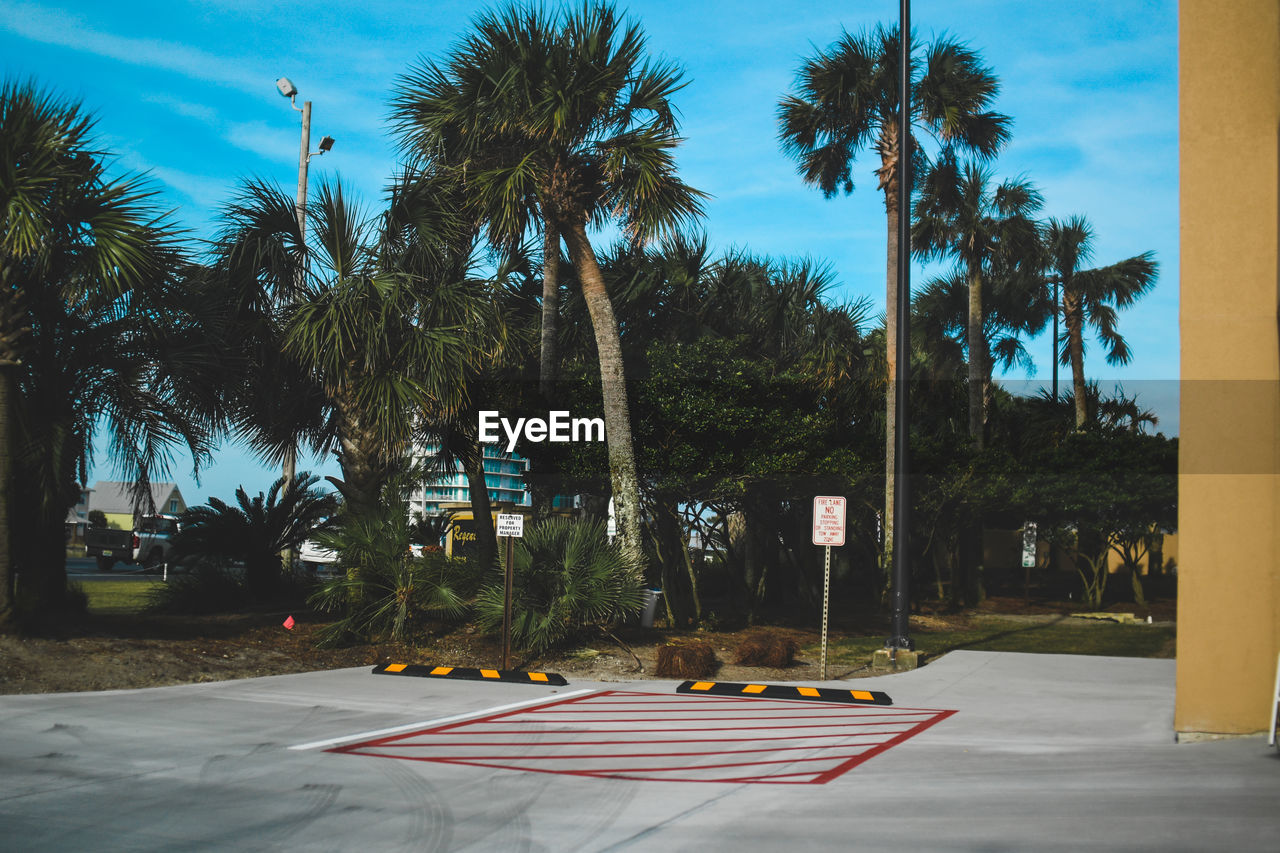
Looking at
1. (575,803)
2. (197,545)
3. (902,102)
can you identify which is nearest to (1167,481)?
(902,102)

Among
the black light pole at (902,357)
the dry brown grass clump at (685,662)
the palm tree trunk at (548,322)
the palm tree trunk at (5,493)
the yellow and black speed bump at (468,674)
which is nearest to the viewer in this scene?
the palm tree trunk at (5,493)

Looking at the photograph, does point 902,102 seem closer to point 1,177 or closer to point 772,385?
point 772,385

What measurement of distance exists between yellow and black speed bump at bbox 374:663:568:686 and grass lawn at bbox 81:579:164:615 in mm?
6281

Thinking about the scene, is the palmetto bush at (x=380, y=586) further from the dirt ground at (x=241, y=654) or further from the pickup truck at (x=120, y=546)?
the pickup truck at (x=120, y=546)

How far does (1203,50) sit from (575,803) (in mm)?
7585

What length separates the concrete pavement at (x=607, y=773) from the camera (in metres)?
5.81

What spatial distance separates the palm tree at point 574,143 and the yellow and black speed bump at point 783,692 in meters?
3.83

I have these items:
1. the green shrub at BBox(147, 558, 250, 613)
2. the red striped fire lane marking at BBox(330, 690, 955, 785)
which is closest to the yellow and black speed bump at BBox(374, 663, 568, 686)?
the red striped fire lane marking at BBox(330, 690, 955, 785)

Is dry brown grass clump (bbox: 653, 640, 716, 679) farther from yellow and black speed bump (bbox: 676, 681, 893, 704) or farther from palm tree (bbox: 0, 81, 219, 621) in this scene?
palm tree (bbox: 0, 81, 219, 621)

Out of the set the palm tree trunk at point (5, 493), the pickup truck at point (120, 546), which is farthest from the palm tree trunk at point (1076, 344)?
Result: the pickup truck at point (120, 546)

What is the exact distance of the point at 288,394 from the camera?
675 inches

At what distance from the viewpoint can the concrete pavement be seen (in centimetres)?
581

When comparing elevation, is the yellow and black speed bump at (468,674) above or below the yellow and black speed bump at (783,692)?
below

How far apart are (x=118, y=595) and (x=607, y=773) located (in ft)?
66.3
